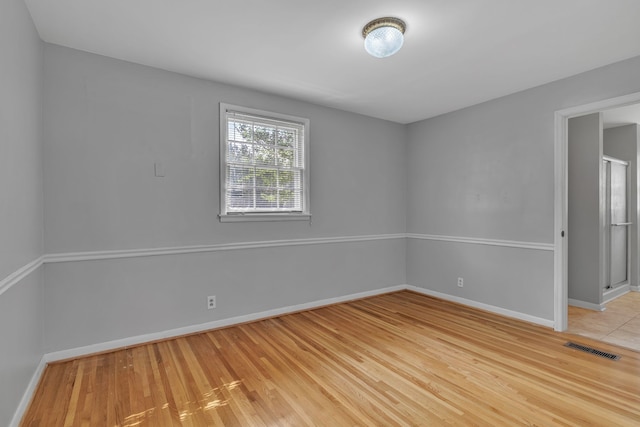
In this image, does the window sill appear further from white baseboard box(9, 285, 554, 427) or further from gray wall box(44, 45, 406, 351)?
white baseboard box(9, 285, 554, 427)

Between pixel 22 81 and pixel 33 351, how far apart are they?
6.08ft

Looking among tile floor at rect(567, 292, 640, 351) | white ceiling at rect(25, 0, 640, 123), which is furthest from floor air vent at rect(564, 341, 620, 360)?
white ceiling at rect(25, 0, 640, 123)

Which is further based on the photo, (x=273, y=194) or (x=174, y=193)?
(x=273, y=194)

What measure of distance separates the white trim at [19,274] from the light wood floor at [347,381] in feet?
2.77

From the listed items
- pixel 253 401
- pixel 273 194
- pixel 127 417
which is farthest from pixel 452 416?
pixel 273 194

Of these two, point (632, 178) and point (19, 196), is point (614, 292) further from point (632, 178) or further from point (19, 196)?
point (19, 196)

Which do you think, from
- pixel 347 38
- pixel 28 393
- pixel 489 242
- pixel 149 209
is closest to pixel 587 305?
A: pixel 489 242

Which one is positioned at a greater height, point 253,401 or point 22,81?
point 22,81

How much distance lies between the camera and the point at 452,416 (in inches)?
73.9

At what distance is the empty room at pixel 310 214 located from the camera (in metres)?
2.04

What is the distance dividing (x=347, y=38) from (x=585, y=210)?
151 inches

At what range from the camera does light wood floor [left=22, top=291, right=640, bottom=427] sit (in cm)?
188

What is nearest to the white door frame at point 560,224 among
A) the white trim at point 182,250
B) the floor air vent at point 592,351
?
the floor air vent at point 592,351

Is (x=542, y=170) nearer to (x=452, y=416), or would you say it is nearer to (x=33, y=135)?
(x=452, y=416)
